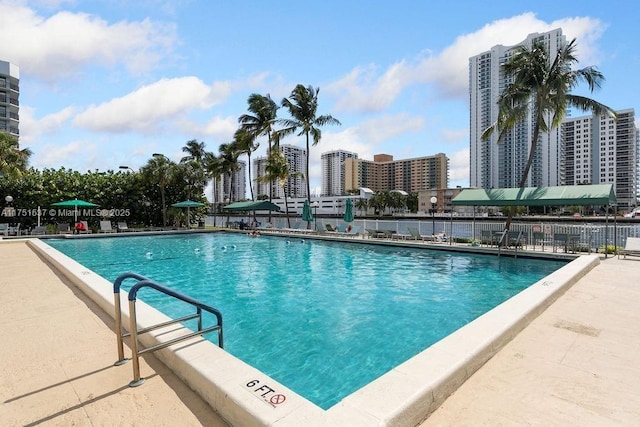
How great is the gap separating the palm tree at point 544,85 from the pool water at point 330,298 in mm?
6339

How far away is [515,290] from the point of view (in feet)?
26.9

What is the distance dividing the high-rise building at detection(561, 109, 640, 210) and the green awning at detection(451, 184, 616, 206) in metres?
110

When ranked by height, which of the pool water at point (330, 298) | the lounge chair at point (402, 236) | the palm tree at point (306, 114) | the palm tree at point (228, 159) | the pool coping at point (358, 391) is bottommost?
the pool water at point (330, 298)

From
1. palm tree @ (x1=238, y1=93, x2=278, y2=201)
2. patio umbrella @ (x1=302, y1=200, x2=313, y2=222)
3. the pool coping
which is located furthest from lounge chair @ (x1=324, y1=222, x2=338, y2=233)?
the pool coping

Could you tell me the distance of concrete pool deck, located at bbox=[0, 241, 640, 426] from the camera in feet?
8.22

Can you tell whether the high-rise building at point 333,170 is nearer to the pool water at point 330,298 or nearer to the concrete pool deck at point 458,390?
the pool water at point 330,298

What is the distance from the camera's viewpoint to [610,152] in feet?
324

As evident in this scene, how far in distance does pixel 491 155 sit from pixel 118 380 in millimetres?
105647

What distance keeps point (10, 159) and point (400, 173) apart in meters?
148

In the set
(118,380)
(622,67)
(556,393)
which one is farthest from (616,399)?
(622,67)

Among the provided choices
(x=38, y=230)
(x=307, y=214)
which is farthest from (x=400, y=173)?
(x=38, y=230)

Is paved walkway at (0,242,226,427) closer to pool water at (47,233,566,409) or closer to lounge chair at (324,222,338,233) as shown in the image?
pool water at (47,233,566,409)

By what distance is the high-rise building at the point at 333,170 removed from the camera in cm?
15525

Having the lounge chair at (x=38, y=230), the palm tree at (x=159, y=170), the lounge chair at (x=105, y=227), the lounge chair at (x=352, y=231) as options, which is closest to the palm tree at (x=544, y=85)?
the lounge chair at (x=352, y=231)
